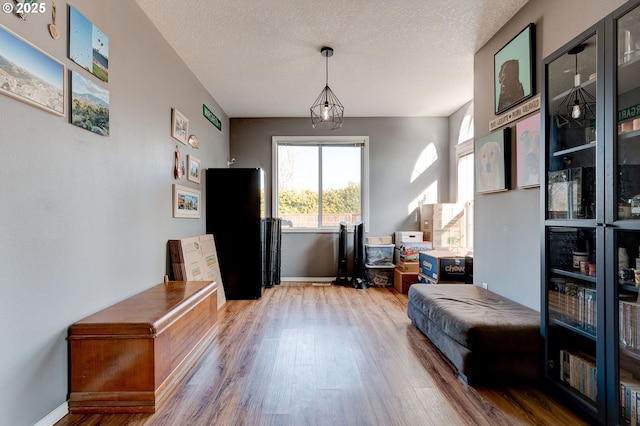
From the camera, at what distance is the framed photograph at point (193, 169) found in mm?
3386

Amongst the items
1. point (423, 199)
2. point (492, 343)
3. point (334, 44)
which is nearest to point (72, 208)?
point (334, 44)

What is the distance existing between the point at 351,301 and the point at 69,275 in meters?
3.05

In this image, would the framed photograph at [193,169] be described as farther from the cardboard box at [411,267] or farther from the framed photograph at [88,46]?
the cardboard box at [411,267]

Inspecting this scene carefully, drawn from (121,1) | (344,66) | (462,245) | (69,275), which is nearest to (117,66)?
(121,1)

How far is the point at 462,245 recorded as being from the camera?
4559 millimetres

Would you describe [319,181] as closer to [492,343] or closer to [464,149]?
[464,149]

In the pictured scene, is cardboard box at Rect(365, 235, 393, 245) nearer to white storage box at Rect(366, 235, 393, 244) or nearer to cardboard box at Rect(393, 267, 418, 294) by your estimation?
white storage box at Rect(366, 235, 393, 244)

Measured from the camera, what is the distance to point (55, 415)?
1.58 meters

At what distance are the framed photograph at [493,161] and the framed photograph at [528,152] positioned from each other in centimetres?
10

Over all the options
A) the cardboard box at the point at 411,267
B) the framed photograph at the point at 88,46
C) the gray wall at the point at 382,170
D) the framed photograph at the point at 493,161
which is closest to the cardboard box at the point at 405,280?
the cardboard box at the point at 411,267

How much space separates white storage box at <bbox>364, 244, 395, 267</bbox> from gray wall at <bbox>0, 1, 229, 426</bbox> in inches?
123

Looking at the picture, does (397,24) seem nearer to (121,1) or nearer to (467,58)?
(467,58)

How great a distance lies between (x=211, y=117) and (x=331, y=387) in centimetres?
378

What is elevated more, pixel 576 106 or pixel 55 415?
pixel 576 106
